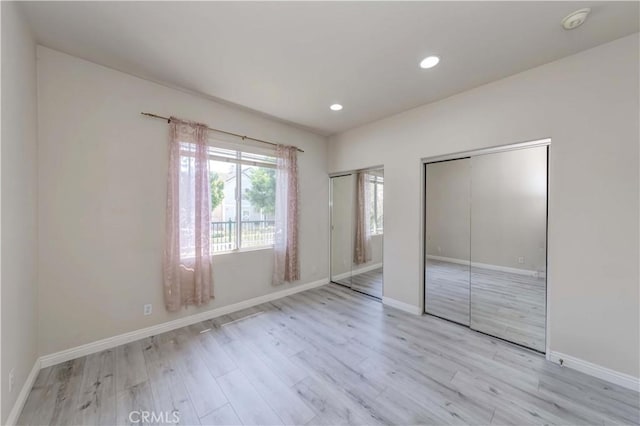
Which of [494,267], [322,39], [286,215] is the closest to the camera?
[322,39]

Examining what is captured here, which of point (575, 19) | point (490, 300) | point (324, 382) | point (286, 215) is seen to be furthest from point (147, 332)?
point (575, 19)

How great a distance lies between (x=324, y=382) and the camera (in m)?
1.98

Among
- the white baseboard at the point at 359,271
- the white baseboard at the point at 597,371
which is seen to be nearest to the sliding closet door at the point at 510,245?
the white baseboard at the point at 597,371

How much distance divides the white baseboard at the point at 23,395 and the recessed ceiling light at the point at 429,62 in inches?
159

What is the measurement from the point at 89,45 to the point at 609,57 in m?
4.39

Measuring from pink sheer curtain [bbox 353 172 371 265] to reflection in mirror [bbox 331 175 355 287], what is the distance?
11 centimetres

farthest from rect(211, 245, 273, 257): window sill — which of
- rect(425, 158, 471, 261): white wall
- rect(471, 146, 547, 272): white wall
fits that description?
rect(471, 146, 547, 272): white wall

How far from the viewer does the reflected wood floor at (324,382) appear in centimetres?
166

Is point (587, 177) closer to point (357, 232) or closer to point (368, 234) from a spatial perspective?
point (368, 234)

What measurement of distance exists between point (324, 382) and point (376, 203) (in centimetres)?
278

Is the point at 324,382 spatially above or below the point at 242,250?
below

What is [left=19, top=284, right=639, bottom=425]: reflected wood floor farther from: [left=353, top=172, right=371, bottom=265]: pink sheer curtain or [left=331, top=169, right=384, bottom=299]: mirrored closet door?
[left=353, top=172, right=371, bottom=265]: pink sheer curtain

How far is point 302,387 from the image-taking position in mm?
1922

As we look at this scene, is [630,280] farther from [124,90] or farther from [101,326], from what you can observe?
[124,90]
